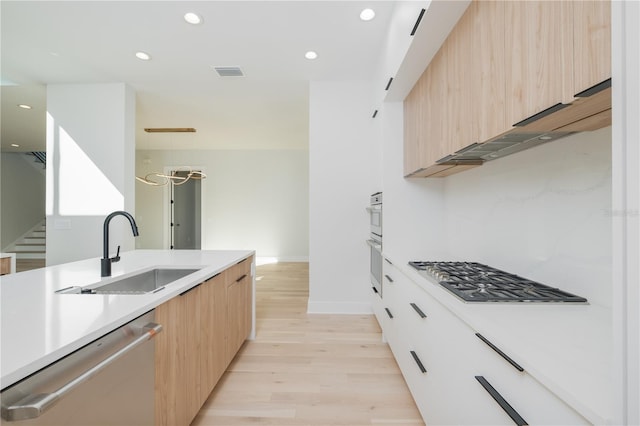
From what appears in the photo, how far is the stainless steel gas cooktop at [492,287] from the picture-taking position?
1.08m

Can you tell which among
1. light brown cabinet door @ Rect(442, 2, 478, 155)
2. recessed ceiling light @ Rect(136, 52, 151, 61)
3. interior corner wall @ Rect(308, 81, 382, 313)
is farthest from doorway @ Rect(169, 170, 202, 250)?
light brown cabinet door @ Rect(442, 2, 478, 155)

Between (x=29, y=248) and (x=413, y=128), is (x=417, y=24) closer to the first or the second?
(x=413, y=128)

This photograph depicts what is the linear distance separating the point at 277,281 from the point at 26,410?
4352 mm

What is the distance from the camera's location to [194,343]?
4.57 ft

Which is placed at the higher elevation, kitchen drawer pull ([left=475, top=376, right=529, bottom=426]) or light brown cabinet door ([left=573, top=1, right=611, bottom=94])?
light brown cabinet door ([left=573, top=1, right=611, bottom=94])

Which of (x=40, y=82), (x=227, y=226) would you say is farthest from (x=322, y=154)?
(x=227, y=226)

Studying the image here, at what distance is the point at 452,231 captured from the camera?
2291mm

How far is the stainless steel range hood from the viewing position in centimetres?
115

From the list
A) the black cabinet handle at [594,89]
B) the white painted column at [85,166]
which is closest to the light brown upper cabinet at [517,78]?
the black cabinet handle at [594,89]

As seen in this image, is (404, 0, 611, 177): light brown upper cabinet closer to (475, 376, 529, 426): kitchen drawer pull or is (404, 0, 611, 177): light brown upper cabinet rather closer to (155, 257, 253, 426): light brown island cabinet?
(475, 376, 529, 426): kitchen drawer pull

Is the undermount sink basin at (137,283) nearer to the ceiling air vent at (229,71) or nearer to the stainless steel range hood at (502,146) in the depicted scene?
the stainless steel range hood at (502,146)

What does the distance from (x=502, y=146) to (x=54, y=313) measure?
194 centimetres

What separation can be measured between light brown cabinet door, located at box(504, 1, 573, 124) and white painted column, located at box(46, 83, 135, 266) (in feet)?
13.5

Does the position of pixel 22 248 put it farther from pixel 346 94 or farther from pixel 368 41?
pixel 368 41
